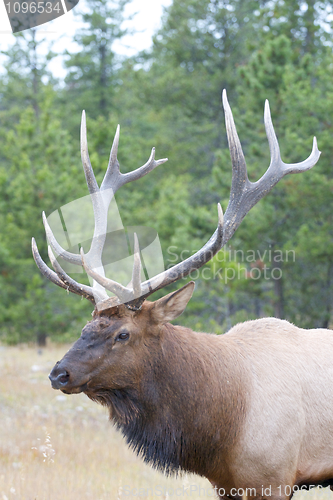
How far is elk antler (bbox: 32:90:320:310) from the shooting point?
2.93 metres

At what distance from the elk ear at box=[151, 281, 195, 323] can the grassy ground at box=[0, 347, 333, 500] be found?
133 centimetres

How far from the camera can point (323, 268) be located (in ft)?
39.0

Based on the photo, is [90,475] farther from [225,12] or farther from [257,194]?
[225,12]

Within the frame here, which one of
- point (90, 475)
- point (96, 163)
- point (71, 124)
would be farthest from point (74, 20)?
point (90, 475)

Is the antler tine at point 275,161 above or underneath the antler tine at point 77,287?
above

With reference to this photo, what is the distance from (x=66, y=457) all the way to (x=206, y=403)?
2.78 meters

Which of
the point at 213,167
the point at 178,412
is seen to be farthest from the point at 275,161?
the point at 213,167

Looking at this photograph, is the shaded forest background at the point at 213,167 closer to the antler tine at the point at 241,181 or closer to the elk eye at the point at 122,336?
the antler tine at the point at 241,181

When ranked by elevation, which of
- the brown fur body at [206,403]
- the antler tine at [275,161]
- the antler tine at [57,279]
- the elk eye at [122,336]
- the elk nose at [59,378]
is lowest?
the brown fur body at [206,403]

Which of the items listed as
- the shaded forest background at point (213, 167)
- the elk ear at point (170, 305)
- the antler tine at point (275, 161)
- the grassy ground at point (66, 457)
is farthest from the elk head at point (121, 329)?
the shaded forest background at point (213, 167)

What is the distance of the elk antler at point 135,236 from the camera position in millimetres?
2932

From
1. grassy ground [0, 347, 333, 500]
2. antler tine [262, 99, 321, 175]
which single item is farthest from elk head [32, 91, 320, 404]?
grassy ground [0, 347, 333, 500]

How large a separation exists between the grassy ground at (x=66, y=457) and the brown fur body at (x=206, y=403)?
2.78ft

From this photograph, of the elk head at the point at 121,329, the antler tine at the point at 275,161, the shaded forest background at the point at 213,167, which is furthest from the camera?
the shaded forest background at the point at 213,167
